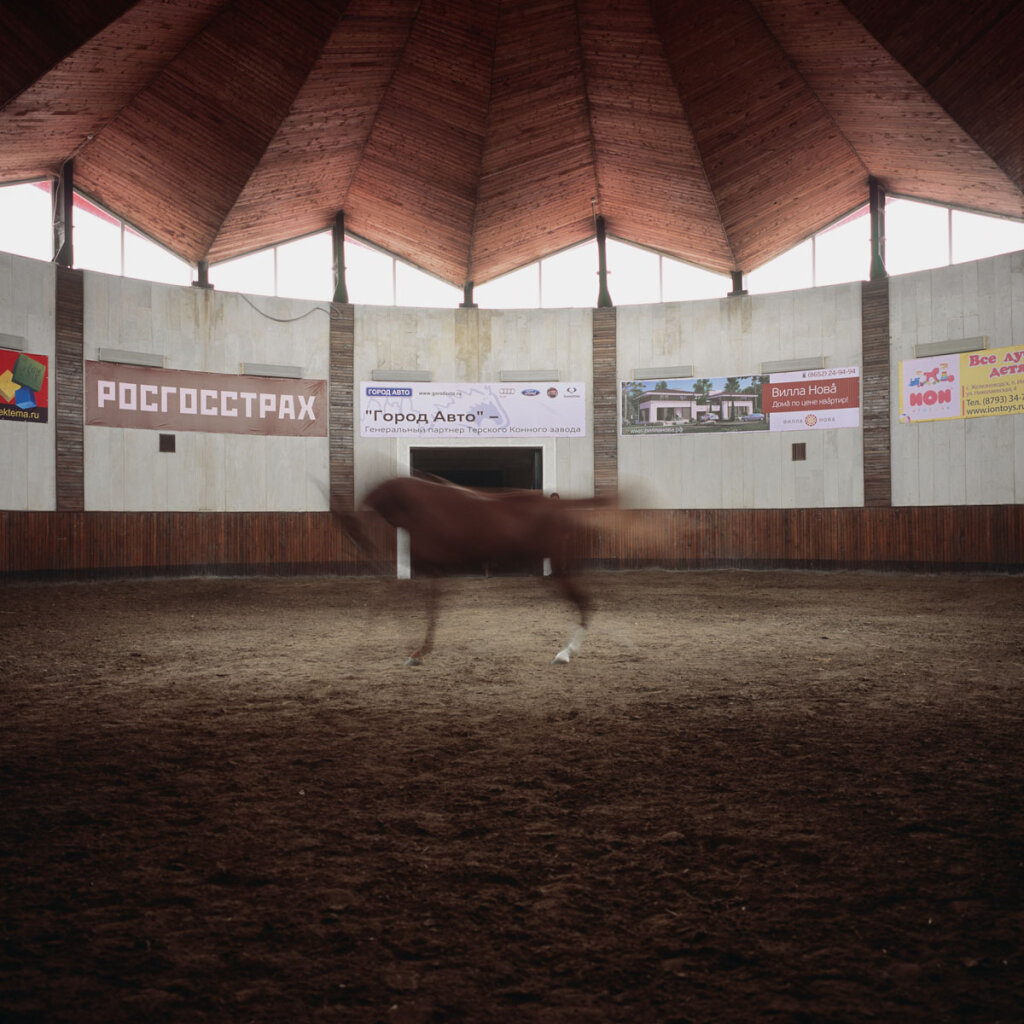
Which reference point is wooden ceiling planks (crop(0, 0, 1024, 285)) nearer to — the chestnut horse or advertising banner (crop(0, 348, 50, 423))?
advertising banner (crop(0, 348, 50, 423))

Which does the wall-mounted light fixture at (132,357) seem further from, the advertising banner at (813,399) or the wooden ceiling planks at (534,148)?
the advertising banner at (813,399)

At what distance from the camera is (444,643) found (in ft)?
22.6

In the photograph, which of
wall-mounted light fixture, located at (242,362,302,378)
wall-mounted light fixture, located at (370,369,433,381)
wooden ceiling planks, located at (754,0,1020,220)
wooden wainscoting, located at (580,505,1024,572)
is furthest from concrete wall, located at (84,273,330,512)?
wooden ceiling planks, located at (754,0,1020,220)

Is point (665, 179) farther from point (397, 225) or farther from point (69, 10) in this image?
point (69, 10)

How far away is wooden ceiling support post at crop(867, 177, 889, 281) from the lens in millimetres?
16422

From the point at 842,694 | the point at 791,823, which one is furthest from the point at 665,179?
the point at 791,823

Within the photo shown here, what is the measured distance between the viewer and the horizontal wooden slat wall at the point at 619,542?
47.9ft

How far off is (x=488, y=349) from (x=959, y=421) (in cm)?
1059

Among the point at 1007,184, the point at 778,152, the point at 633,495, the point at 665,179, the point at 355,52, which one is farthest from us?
the point at 665,179

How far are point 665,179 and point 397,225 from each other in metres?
6.29

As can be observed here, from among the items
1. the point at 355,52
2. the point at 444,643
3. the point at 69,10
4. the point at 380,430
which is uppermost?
the point at 355,52

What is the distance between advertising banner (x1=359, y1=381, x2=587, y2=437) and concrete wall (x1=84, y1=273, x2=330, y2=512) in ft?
6.59

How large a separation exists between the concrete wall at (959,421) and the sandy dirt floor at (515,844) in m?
11.9

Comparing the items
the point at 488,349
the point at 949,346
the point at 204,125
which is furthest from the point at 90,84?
the point at 949,346
